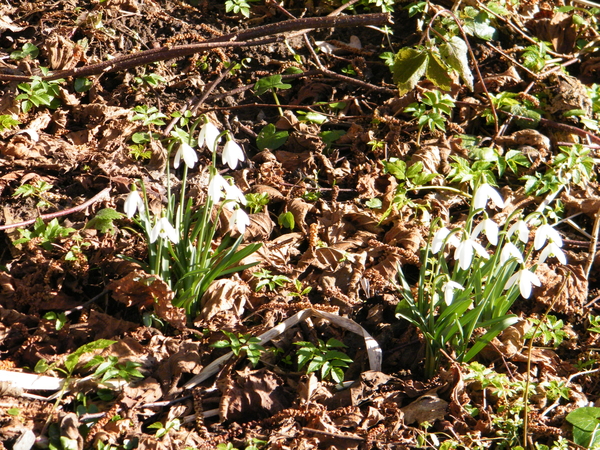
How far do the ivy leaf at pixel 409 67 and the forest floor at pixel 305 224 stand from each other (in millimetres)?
11

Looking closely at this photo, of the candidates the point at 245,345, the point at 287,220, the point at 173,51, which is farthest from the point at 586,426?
the point at 173,51

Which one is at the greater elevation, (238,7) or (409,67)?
(409,67)

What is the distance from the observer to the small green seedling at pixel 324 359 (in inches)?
89.5

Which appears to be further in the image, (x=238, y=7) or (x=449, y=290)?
(x=238, y=7)

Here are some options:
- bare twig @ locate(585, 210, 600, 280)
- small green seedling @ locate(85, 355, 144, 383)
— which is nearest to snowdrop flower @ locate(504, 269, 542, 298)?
bare twig @ locate(585, 210, 600, 280)

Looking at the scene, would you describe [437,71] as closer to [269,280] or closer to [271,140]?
[271,140]

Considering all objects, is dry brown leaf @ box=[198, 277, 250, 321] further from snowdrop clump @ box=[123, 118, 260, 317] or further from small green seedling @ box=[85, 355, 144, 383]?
small green seedling @ box=[85, 355, 144, 383]

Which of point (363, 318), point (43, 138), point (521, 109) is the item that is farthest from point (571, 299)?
point (43, 138)

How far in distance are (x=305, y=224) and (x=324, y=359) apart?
832 millimetres

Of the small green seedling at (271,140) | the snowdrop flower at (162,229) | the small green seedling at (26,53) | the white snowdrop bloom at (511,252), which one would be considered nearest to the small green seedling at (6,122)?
the small green seedling at (26,53)

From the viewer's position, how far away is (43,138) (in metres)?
3.17

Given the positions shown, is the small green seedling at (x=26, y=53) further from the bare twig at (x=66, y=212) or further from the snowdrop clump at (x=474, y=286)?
the snowdrop clump at (x=474, y=286)

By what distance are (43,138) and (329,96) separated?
1.61 m

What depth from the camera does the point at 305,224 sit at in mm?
2967
